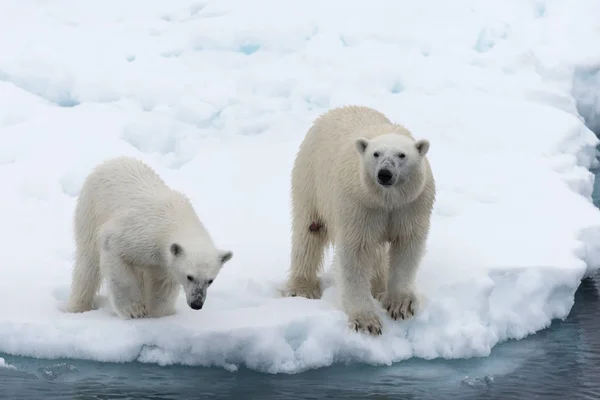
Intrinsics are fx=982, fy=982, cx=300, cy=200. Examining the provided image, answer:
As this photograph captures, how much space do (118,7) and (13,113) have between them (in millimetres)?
3207

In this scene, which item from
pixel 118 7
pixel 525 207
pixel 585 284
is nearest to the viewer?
pixel 585 284

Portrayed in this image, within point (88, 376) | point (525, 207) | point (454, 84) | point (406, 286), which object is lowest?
point (88, 376)

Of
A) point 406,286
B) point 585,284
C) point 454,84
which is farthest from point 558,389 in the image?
point 454,84

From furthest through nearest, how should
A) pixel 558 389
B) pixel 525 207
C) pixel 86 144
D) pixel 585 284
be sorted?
1. pixel 86 144
2. pixel 525 207
3. pixel 585 284
4. pixel 558 389

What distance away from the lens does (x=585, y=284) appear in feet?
23.6

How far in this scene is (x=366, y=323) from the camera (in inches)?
227

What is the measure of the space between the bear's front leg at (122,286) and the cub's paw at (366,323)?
125 centimetres

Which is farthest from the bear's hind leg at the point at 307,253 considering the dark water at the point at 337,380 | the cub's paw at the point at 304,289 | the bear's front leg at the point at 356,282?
the dark water at the point at 337,380

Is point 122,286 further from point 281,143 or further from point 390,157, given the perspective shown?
point 281,143

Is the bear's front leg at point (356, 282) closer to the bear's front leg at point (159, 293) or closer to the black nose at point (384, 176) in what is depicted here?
the black nose at point (384, 176)

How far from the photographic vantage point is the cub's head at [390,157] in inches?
210

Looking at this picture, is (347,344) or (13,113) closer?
(347,344)

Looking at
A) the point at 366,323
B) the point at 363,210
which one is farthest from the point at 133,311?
the point at 363,210

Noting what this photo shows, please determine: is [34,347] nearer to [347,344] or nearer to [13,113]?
[347,344]
